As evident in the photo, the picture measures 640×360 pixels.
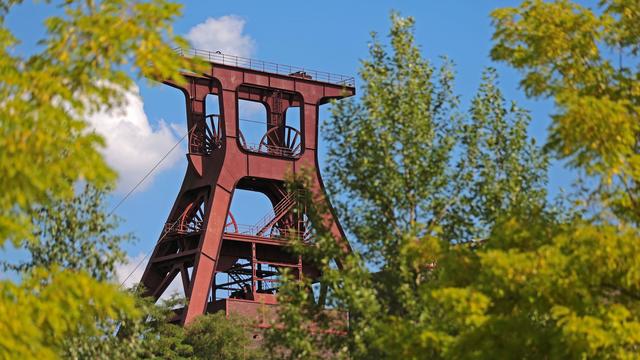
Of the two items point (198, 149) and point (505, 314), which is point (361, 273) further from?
point (198, 149)

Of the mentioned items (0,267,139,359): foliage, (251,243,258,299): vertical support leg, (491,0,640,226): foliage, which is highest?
(251,243,258,299): vertical support leg

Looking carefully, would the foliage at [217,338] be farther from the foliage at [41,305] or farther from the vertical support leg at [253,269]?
the foliage at [41,305]

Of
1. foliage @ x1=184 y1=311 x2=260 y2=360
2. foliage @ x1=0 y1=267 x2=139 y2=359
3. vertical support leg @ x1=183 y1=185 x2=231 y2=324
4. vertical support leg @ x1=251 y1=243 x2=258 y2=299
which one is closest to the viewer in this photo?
foliage @ x1=0 y1=267 x2=139 y2=359

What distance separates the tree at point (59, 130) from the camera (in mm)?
15445

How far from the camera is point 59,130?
1552 centimetres

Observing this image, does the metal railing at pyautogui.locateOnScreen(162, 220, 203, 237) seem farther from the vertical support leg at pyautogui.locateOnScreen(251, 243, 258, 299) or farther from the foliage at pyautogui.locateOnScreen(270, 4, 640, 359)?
the foliage at pyautogui.locateOnScreen(270, 4, 640, 359)

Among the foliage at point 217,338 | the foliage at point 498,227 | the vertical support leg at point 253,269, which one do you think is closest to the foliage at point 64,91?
the foliage at point 498,227

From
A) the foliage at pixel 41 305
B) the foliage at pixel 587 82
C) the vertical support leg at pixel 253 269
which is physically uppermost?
the vertical support leg at pixel 253 269

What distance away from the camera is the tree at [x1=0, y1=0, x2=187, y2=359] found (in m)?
15.4

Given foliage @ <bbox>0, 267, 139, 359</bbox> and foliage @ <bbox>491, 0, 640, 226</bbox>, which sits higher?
foliage @ <bbox>491, 0, 640, 226</bbox>

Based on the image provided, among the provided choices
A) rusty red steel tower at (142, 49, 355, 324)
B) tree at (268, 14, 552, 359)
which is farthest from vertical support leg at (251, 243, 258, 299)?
tree at (268, 14, 552, 359)

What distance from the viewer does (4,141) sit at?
50.5 ft

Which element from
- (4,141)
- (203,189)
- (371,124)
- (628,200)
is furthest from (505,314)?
(203,189)

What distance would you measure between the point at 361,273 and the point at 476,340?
3.49 m
